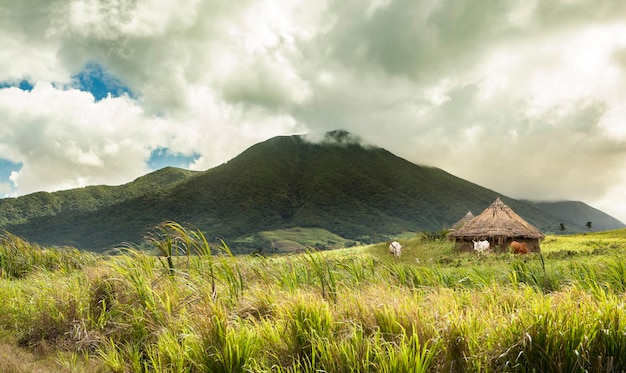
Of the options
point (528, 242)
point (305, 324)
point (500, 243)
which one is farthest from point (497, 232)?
point (305, 324)

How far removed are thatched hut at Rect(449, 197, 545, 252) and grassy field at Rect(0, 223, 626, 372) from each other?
2259cm

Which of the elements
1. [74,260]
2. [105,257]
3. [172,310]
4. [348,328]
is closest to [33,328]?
[172,310]

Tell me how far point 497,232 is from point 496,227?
870 mm

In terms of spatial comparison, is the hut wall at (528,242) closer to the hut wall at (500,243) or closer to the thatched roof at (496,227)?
the hut wall at (500,243)

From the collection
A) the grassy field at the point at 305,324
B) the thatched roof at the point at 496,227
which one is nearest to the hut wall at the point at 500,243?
the thatched roof at the point at 496,227

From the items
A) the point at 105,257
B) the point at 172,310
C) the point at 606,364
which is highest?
the point at 105,257

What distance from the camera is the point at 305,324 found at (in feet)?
19.4

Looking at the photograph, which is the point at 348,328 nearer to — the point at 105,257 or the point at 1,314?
the point at 1,314

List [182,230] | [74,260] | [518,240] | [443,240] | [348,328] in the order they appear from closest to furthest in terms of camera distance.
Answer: [348,328] < [182,230] < [74,260] < [518,240] < [443,240]

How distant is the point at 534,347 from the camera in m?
5.17

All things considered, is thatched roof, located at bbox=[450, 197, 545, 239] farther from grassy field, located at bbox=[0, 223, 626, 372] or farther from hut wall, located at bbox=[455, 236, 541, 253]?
grassy field, located at bbox=[0, 223, 626, 372]

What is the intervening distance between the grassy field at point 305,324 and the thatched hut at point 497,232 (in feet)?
74.1

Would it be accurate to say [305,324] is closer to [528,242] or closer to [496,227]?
[496,227]

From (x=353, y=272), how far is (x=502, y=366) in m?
4.57
